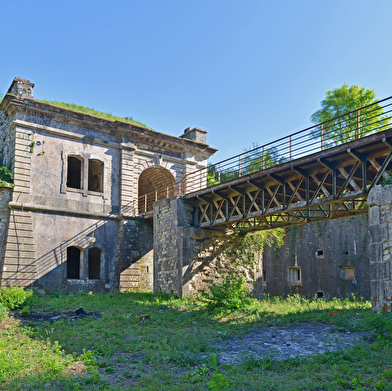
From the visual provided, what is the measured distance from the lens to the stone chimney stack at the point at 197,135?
1018 inches

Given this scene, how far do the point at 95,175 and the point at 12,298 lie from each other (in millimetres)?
9532

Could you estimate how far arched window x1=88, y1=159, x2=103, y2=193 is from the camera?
22011mm

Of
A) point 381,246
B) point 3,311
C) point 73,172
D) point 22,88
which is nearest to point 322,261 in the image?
point 381,246

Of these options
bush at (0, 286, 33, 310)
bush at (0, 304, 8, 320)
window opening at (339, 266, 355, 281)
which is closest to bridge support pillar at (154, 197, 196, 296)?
bush at (0, 286, 33, 310)

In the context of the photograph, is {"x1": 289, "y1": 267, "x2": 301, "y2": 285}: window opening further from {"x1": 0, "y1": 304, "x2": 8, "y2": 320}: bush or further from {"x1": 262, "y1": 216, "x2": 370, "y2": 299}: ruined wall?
{"x1": 0, "y1": 304, "x2": 8, "y2": 320}: bush

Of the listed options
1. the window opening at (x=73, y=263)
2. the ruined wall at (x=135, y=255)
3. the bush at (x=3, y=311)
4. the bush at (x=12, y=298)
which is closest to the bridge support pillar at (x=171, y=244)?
the ruined wall at (x=135, y=255)

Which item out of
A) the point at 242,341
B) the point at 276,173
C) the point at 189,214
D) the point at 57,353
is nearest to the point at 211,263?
the point at 189,214

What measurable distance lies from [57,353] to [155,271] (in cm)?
972

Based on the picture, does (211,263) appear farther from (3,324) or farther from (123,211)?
(3,324)

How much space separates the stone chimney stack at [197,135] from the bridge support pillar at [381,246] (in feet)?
50.8

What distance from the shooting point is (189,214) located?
18.6 m

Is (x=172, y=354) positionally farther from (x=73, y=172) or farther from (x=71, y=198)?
(x=73, y=172)

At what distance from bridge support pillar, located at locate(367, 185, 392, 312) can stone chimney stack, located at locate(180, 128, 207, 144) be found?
50.8ft

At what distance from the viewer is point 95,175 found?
23.3 m
